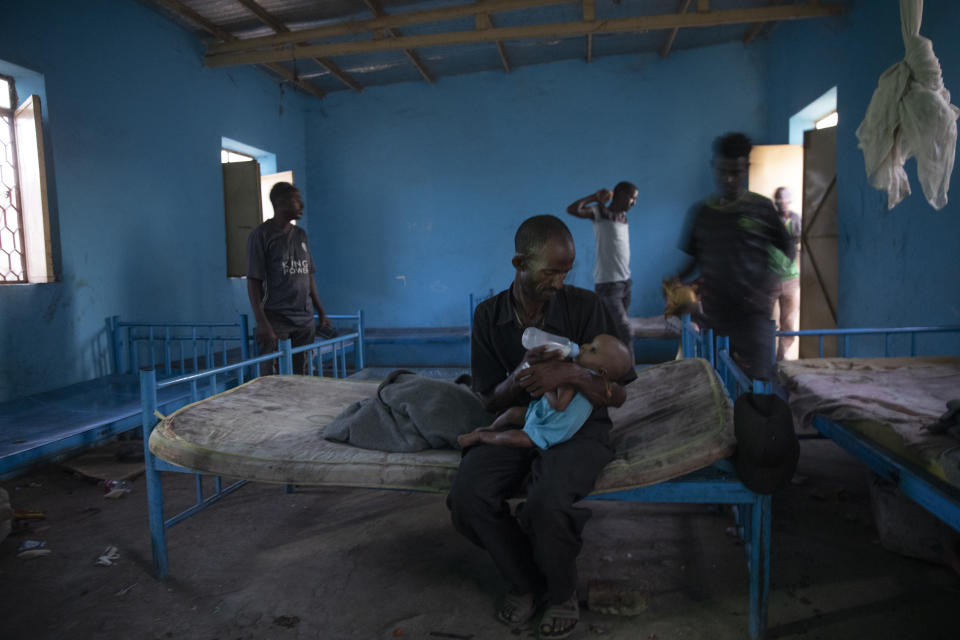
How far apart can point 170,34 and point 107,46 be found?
0.94 meters

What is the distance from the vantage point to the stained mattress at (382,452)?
203 cm

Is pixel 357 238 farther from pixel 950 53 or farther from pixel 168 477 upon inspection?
pixel 950 53

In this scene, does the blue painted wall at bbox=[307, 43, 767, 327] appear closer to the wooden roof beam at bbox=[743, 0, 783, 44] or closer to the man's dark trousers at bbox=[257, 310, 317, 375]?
the wooden roof beam at bbox=[743, 0, 783, 44]

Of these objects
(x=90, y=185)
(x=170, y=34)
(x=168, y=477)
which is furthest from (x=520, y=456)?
(x=170, y=34)

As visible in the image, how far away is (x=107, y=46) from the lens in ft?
16.8

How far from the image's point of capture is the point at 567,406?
2035mm

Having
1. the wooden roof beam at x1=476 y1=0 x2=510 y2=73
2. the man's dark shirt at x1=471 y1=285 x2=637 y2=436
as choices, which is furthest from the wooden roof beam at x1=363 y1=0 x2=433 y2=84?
the man's dark shirt at x1=471 y1=285 x2=637 y2=436

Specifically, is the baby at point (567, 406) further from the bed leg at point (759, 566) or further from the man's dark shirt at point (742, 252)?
the man's dark shirt at point (742, 252)

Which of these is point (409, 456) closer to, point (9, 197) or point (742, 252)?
point (742, 252)

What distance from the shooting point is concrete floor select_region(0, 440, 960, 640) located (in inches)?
85.2

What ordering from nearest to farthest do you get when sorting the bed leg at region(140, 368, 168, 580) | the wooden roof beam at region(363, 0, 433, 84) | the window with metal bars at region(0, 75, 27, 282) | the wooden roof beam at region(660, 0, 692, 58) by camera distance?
the bed leg at region(140, 368, 168, 580) → the window with metal bars at region(0, 75, 27, 282) → the wooden roof beam at region(363, 0, 433, 84) → the wooden roof beam at region(660, 0, 692, 58)

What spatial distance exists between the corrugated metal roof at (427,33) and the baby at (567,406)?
460cm

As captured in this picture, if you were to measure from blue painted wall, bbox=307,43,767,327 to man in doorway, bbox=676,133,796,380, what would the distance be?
463cm

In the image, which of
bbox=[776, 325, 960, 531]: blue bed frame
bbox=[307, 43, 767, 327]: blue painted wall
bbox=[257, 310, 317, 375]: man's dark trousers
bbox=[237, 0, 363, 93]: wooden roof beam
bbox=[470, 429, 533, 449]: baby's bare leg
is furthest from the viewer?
bbox=[307, 43, 767, 327]: blue painted wall
